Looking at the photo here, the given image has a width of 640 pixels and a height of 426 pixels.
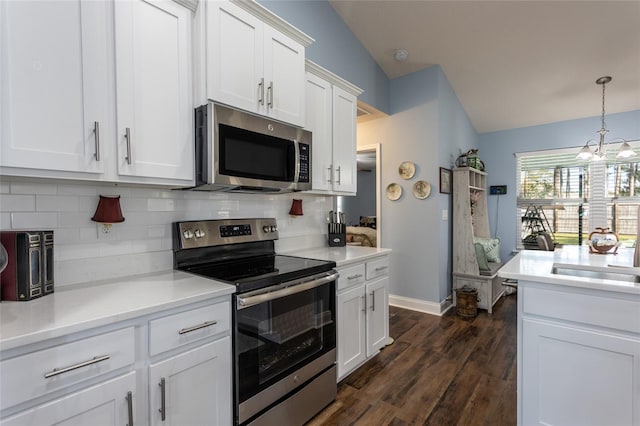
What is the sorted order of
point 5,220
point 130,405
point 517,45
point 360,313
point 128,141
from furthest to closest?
point 517,45, point 360,313, point 128,141, point 5,220, point 130,405

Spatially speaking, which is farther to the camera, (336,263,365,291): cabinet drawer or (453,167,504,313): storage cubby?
(453,167,504,313): storage cubby

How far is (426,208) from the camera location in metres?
3.65

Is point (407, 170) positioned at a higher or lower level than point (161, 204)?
higher

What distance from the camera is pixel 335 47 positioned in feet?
9.86

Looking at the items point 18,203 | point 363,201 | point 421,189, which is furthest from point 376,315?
point 363,201

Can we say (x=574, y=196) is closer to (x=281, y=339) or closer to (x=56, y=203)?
(x=281, y=339)

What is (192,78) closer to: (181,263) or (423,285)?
(181,263)

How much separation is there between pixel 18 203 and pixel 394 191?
346 centimetres

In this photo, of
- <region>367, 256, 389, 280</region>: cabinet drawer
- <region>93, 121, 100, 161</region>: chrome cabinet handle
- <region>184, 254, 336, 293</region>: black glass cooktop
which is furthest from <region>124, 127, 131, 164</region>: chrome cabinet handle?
<region>367, 256, 389, 280</region>: cabinet drawer

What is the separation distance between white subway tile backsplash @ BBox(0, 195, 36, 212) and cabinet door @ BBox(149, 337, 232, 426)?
2.86 ft

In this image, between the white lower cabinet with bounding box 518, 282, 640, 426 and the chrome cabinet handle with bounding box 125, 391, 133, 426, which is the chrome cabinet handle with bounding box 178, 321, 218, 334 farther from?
the white lower cabinet with bounding box 518, 282, 640, 426

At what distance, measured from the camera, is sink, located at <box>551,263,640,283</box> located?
64.9 inches

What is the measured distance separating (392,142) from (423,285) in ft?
6.05

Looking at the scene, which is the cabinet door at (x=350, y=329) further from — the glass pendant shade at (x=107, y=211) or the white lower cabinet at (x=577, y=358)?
the glass pendant shade at (x=107, y=211)
